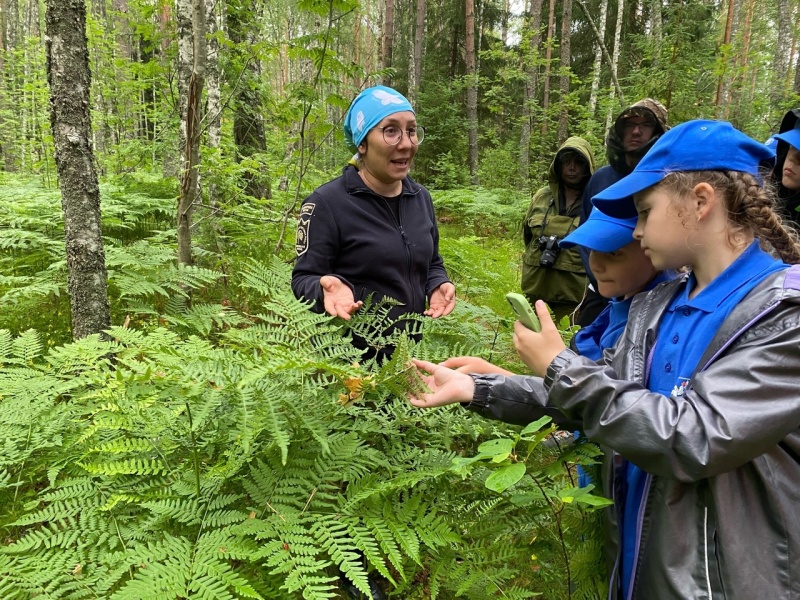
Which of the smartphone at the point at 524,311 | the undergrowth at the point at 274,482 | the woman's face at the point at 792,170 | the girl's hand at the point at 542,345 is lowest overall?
the undergrowth at the point at 274,482

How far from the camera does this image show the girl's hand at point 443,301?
240 cm

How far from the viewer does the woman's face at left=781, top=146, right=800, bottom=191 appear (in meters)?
3.26

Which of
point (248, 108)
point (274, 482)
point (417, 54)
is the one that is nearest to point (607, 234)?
point (274, 482)

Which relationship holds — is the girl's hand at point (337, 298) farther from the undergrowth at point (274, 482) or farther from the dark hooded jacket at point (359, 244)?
the dark hooded jacket at point (359, 244)

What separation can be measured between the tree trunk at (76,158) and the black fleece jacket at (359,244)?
6.01 feet

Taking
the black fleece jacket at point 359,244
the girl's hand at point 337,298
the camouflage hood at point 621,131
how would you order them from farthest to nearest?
the camouflage hood at point 621,131
the black fleece jacket at point 359,244
the girl's hand at point 337,298

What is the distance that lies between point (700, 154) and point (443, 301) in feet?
4.53

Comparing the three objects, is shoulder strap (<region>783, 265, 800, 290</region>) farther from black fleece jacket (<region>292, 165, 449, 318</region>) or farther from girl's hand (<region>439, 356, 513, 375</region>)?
black fleece jacket (<region>292, 165, 449, 318</region>)

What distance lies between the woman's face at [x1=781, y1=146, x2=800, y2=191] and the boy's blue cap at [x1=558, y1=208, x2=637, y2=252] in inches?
103

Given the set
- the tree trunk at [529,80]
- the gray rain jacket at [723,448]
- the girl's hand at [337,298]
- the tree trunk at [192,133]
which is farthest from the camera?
the tree trunk at [529,80]

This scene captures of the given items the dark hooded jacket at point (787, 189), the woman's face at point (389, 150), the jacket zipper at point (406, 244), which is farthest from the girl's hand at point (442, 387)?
the dark hooded jacket at point (787, 189)

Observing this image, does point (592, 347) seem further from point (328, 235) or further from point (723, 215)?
point (328, 235)

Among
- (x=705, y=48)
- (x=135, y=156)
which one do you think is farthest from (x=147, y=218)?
(x=705, y=48)

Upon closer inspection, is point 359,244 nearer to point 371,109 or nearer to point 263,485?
point 371,109
